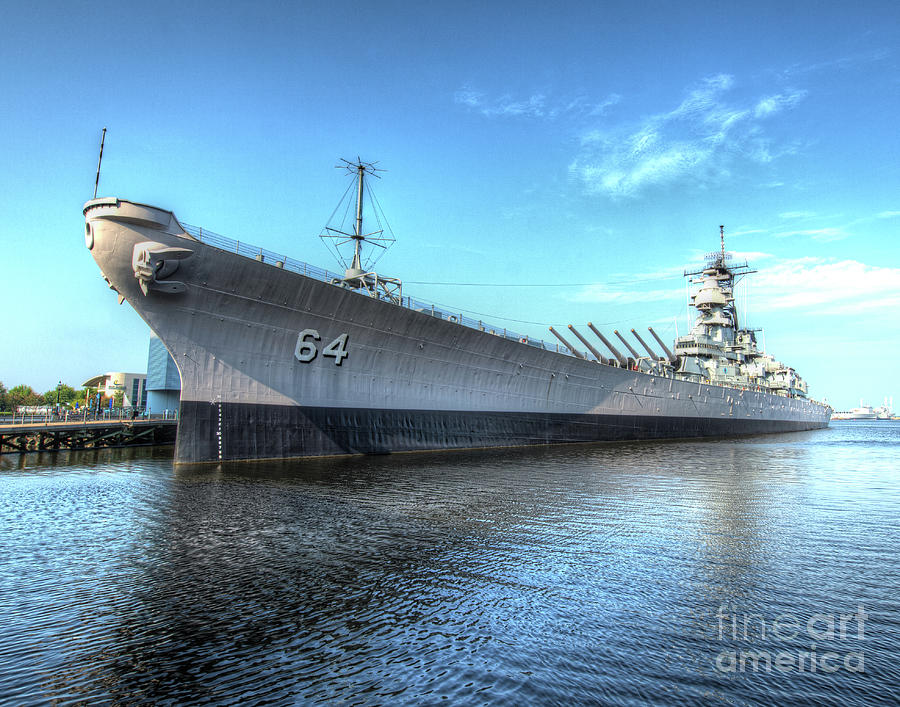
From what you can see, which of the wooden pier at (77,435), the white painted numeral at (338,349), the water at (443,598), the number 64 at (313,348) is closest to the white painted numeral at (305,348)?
the number 64 at (313,348)

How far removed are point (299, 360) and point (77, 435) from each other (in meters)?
14.6

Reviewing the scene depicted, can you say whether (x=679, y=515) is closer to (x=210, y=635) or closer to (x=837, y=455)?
(x=210, y=635)

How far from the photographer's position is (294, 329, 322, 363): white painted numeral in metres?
18.5

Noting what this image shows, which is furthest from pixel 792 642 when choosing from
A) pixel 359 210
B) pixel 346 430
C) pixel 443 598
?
pixel 359 210

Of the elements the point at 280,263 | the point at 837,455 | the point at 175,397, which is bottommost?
the point at 837,455

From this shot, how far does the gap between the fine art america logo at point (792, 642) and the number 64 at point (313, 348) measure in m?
16.1

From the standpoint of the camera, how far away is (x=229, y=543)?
24.9ft

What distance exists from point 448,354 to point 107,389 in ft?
190

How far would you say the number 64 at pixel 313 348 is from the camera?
1856cm

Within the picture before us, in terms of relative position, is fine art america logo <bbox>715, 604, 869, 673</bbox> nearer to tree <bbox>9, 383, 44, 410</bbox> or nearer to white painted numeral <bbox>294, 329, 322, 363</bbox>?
white painted numeral <bbox>294, 329, 322, 363</bbox>

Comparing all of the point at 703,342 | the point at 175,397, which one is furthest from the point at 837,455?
the point at 175,397

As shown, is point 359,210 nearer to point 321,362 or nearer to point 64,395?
point 321,362

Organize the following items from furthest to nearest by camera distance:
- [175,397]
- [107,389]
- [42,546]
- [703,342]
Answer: [107,389] < [703,342] < [175,397] < [42,546]

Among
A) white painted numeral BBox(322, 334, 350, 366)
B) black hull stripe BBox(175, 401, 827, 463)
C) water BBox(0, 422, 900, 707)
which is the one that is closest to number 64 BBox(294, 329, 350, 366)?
white painted numeral BBox(322, 334, 350, 366)
